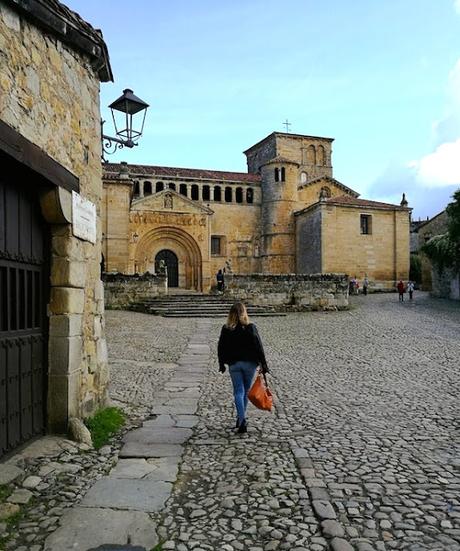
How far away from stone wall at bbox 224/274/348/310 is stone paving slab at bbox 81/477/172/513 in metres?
18.4

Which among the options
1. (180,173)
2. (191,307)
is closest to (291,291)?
(191,307)

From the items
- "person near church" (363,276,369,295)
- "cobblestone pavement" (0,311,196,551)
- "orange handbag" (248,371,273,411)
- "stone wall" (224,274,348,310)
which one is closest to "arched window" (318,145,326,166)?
"person near church" (363,276,369,295)

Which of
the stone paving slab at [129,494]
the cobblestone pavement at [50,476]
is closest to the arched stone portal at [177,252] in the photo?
the cobblestone pavement at [50,476]

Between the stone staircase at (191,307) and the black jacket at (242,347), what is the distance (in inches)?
568

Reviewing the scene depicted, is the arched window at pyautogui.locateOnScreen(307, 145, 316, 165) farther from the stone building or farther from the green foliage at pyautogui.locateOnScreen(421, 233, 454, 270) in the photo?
the stone building

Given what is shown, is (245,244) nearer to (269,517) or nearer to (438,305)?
(438,305)

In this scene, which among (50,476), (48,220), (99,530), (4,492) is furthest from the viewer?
(48,220)

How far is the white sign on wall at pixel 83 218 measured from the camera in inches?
194

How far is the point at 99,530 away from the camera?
10.3 feet

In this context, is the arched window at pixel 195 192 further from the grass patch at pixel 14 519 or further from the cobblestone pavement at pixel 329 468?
the grass patch at pixel 14 519

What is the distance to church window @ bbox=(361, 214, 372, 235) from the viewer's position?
119 ft

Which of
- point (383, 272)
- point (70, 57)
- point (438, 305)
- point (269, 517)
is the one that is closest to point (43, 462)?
point (269, 517)

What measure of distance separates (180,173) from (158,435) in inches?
1417

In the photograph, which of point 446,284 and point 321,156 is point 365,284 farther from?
point 321,156
